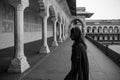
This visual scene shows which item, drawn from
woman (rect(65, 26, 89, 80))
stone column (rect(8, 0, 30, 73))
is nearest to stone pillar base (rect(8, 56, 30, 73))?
stone column (rect(8, 0, 30, 73))

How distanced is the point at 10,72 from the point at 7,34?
670cm

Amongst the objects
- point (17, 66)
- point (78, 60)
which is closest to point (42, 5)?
point (17, 66)

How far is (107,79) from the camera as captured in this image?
5246mm

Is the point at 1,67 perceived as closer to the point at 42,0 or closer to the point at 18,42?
the point at 18,42

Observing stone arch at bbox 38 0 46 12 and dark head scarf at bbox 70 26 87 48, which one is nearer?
dark head scarf at bbox 70 26 87 48

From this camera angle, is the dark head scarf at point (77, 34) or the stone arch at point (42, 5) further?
the stone arch at point (42, 5)

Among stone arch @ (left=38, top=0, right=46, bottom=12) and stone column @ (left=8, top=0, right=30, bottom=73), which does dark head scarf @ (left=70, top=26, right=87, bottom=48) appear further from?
stone arch @ (left=38, top=0, right=46, bottom=12)

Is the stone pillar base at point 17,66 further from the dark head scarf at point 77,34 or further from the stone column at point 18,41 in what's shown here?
the dark head scarf at point 77,34

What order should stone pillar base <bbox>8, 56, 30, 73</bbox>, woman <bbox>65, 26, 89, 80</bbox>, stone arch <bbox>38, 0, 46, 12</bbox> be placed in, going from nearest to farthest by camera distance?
woman <bbox>65, 26, 89, 80</bbox> → stone pillar base <bbox>8, 56, 30, 73</bbox> → stone arch <bbox>38, 0, 46, 12</bbox>

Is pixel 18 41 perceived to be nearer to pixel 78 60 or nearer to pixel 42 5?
pixel 78 60

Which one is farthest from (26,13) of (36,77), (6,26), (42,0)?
(36,77)

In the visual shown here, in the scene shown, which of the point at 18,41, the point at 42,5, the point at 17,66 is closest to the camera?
the point at 17,66

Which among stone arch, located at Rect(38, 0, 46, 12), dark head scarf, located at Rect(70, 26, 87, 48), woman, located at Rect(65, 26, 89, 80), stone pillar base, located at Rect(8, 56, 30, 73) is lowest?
stone pillar base, located at Rect(8, 56, 30, 73)

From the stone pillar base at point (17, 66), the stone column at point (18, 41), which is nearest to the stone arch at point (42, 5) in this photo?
the stone column at point (18, 41)
